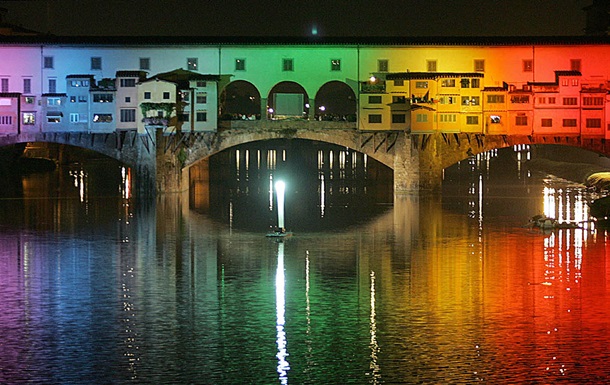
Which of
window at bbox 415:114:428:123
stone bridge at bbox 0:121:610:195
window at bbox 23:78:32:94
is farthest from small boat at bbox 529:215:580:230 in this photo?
window at bbox 23:78:32:94

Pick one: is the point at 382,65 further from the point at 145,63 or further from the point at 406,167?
the point at 145,63

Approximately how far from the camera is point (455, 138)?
7712 centimetres

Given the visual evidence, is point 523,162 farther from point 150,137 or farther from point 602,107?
point 150,137

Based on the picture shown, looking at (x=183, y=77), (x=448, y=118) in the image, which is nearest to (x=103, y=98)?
(x=183, y=77)

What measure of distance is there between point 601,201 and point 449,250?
1617 centimetres

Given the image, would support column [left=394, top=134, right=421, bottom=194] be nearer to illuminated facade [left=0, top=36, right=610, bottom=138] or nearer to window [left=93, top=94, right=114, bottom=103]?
illuminated facade [left=0, top=36, right=610, bottom=138]

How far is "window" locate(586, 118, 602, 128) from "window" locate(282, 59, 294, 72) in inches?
919

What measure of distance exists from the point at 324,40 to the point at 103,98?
17.6 meters

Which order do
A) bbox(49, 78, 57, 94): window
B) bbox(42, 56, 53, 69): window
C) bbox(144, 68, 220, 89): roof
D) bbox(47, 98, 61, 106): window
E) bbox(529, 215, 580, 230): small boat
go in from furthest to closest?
bbox(49, 78, 57, 94): window
bbox(42, 56, 53, 69): window
bbox(47, 98, 61, 106): window
bbox(144, 68, 220, 89): roof
bbox(529, 215, 580, 230): small boat

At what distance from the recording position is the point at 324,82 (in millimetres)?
78125

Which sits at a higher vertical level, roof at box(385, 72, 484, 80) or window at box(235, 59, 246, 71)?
window at box(235, 59, 246, 71)

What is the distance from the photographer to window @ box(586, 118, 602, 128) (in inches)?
3078

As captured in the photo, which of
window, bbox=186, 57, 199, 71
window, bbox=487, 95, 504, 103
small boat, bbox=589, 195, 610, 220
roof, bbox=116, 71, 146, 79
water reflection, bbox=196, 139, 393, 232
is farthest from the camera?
window, bbox=186, 57, 199, 71

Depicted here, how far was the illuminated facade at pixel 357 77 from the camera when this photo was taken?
77.1 m
